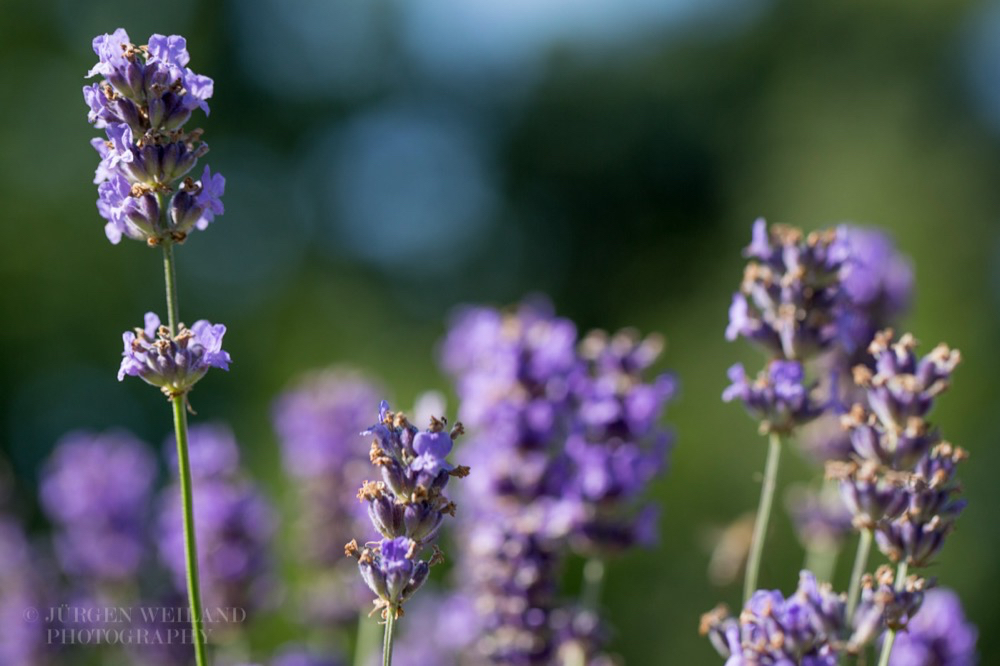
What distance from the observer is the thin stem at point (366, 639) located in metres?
3.37

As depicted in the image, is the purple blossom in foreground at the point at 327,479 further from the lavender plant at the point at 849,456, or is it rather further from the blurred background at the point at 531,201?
the blurred background at the point at 531,201

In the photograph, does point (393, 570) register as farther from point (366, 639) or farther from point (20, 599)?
point (20, 599)

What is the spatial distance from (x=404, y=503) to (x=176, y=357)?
0.38m

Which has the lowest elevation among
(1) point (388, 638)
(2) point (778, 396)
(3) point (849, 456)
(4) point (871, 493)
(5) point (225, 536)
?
(1) point (388, 638)

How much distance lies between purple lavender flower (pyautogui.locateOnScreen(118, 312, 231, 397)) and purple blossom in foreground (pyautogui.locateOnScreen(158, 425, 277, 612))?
1507mm

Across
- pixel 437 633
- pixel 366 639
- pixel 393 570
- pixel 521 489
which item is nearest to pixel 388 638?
pixel 393 570

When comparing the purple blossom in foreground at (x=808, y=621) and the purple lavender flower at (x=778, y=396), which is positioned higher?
the purple lavender flower at (x=778, y=396)

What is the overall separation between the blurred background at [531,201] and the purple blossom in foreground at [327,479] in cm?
552

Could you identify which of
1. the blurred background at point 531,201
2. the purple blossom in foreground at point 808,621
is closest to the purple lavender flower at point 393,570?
the purple blossom in foreground at point 808,621

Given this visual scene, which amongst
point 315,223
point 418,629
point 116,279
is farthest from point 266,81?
point 418,629

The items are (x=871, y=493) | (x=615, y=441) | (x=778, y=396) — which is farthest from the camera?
(x=615, y=441)

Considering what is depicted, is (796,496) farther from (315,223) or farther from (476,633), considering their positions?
(315,223)

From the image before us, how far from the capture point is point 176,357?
1.79 m

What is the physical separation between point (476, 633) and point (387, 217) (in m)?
19.2
